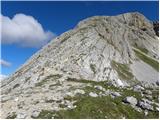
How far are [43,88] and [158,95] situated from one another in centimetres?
1870

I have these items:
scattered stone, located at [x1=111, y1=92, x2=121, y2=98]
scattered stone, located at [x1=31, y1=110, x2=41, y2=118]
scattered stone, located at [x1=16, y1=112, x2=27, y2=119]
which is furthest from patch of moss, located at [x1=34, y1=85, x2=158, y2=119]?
scattered stone, located at [x1=16, y1=112, x2=27, y2=119]

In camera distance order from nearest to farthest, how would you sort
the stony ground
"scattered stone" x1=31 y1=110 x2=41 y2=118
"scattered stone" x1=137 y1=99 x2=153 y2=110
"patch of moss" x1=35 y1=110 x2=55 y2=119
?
"patch of moss" x1=35 y1=110 x2=55 y2=119 < "scattered stone" x1=31 y1=110 x2=41 y2=118 < the stony ground < "scattered stone" x1=137 y1=99 x2=153 y2=110

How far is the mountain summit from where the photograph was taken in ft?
139

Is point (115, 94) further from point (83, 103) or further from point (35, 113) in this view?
point (35, 113)

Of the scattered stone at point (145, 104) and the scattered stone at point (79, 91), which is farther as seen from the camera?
the scattered stone at point (79, 91)

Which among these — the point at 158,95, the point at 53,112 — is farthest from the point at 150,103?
the point at 53,112

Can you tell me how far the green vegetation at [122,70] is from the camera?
247 feet

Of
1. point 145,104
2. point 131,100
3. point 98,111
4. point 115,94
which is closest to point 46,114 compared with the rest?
point 98,111

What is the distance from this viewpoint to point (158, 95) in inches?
1994

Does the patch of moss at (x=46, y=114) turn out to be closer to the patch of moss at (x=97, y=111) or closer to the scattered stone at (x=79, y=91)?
the patch of moss at (x=97, y=111)

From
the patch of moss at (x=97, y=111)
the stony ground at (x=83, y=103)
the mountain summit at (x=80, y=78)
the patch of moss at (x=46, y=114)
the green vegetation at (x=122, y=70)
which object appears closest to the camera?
the patch of moss at (x=46, y=114)

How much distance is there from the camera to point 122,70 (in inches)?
3155

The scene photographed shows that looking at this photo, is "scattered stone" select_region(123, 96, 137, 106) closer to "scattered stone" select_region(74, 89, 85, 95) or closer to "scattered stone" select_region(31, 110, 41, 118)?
"scattered stone" select_region(74, 89, 85, 95)

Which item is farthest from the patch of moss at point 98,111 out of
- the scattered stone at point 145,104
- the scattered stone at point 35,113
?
the scattered stone at point 145,104
